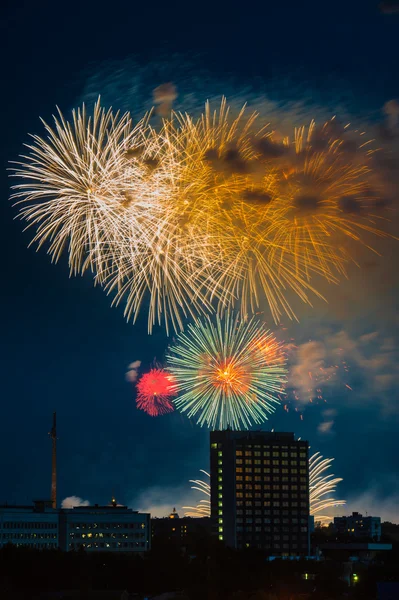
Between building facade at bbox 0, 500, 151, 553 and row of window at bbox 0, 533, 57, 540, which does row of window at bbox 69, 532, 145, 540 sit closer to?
building facade at bbox 0, 500, 151, 553

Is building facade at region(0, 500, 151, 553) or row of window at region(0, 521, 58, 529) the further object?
building facade at region(0, 500, 151, 553)

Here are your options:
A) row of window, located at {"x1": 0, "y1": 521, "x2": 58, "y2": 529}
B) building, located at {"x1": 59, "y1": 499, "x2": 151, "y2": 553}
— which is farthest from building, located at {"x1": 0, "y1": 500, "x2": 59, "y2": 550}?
building, located at {"x1": 59, "y1": 499, "x2": 151, "y2": 553}

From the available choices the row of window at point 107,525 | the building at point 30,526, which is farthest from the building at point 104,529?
the building at point 30,526

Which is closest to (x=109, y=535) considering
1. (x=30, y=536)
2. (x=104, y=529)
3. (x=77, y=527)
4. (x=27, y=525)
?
(x=104, y=529)

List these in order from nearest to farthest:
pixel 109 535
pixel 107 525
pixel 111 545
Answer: pixel 111 545
pixel 109 535
pixel 107 525

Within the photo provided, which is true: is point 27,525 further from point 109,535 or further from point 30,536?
point 109,535

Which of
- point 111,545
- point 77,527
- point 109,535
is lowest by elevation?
point 111,545

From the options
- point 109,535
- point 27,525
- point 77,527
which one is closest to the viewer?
point 27,525

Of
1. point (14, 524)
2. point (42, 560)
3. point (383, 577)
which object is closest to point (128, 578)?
point (42, 560)
